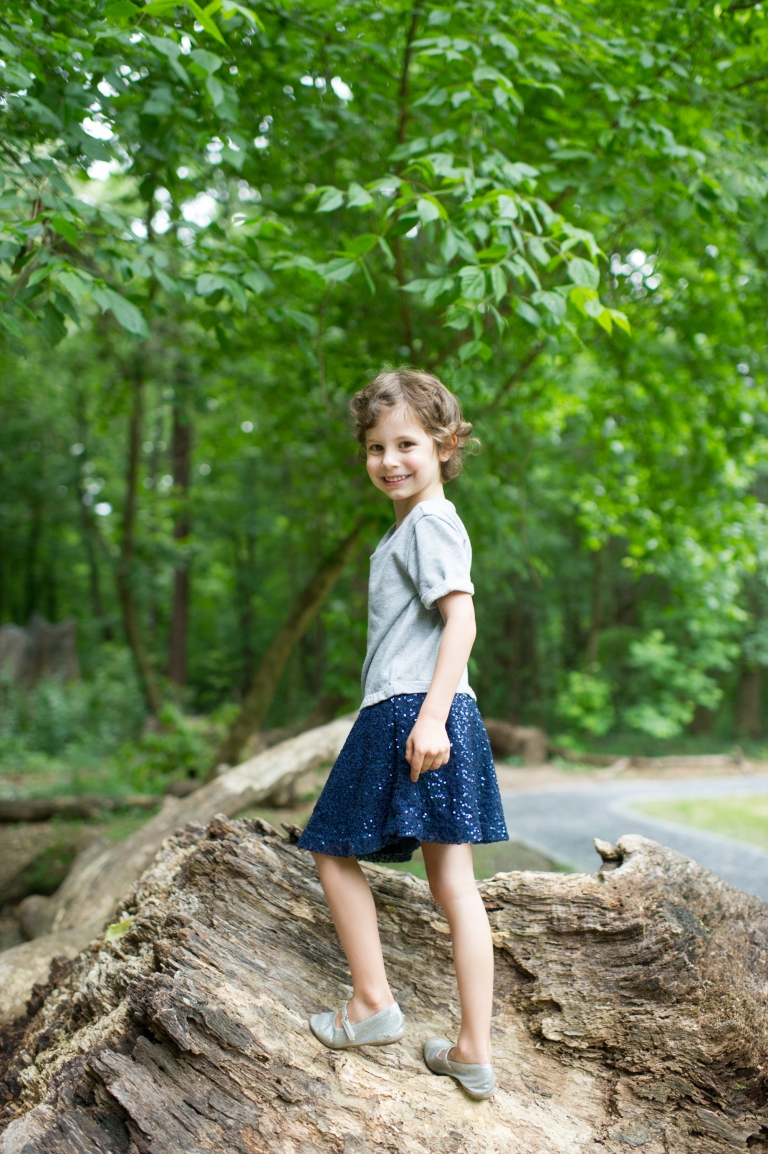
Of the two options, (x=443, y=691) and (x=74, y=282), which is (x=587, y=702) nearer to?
(x=443, y=691)

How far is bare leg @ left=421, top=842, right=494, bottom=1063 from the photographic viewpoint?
1943mm

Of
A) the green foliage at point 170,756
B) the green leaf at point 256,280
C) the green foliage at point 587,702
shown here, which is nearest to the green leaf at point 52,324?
the green leaf at point 256,280

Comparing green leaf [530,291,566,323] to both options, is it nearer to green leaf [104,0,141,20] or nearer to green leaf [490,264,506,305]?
green leaf [490,264,506,305]

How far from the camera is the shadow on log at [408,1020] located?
1854 mm

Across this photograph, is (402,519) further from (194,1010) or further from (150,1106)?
(150,1106)

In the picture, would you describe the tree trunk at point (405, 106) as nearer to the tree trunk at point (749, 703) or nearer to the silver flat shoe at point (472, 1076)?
the silver flat shoe at point (472, 1076)

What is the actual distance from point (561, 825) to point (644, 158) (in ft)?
19.9

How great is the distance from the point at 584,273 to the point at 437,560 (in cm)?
126

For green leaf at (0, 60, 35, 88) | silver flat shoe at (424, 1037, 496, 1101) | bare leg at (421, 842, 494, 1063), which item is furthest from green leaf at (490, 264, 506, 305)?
silver flat shoe at (424, 1037, 496, 1101)

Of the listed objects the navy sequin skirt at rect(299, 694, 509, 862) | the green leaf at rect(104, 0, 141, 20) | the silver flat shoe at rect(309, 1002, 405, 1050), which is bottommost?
the silver flat shoe at rect(309, 1002, 405, 1050)

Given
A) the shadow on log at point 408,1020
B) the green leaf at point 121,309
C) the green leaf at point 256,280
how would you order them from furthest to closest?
1. the green leaf at point 256,280
2. the green leaf at point 121,309
3. the shadow on log at point 408,1020

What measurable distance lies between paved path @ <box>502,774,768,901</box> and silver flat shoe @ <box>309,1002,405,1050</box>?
311 cm

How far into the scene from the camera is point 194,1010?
6.42 feet

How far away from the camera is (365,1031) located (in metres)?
2.00
